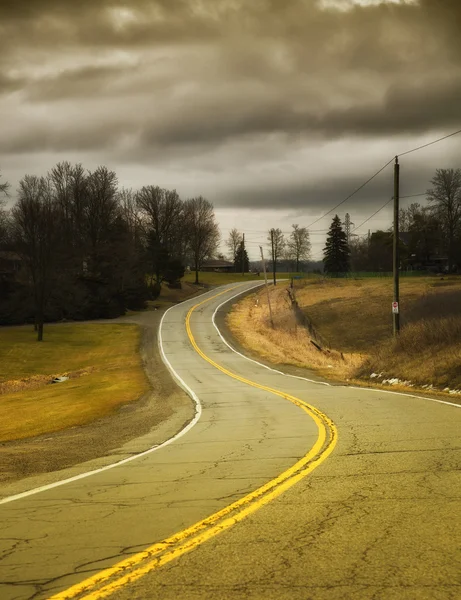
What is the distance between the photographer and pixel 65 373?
41.2 m

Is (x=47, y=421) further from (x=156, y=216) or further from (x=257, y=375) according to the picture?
(x=156, y=216)

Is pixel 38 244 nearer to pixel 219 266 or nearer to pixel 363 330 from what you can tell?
pixel 363 330

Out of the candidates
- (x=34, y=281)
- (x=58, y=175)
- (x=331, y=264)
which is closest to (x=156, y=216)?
(x=58, y=175)

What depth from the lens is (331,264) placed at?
125 m

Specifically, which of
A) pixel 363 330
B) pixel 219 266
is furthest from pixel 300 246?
pixel 363 330

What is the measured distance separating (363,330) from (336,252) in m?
70.3

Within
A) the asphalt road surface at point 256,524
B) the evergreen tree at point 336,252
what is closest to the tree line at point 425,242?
the evergreen tree at point 336,252

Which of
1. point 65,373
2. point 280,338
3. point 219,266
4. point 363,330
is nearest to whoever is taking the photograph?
point 65,373

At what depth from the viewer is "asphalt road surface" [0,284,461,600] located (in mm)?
4465

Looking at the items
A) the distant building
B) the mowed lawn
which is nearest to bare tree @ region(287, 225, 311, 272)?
the distant building

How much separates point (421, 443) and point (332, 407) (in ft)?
22.3

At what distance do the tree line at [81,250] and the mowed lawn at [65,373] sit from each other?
3521mm

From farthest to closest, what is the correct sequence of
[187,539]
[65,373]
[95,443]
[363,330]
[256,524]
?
[363,330]
[65,373]
[95,443]
[256,524]
[187,539]

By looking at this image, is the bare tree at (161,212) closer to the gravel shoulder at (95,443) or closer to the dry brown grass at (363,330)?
the dry brown grass at (363,330)
